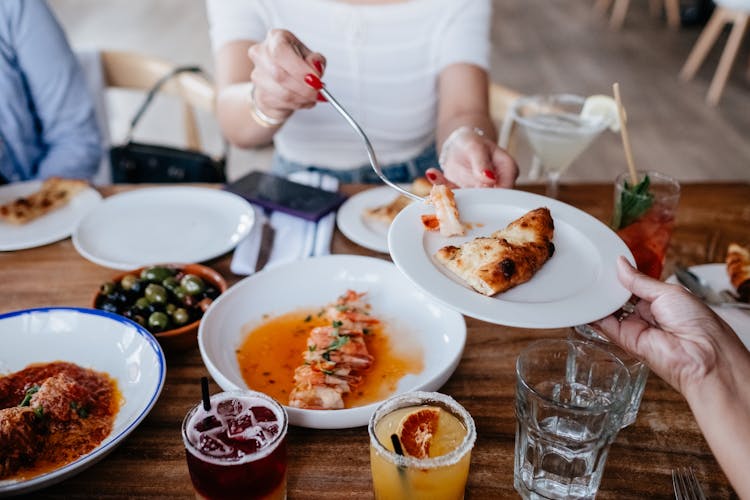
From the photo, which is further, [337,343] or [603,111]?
[603,111]

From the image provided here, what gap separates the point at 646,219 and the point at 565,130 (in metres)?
0.47

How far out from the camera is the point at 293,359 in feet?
4.00

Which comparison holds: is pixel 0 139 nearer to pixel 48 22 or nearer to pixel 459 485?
pixel 48 22

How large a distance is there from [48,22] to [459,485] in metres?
2.13

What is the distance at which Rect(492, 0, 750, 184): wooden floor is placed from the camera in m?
4.61

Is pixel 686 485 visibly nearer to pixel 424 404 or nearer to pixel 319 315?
pixel 424 404

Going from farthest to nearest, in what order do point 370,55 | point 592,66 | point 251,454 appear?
point 592,66
point 370,55
point 251,454

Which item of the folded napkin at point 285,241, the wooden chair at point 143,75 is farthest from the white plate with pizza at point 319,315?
the wooden chair at point 143,75

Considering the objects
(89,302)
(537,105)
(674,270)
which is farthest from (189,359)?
(537,105)

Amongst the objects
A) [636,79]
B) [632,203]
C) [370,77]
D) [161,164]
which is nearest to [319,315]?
[632,203]

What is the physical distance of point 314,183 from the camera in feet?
6.22

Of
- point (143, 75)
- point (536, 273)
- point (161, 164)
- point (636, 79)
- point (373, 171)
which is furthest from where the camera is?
point (636, 79)

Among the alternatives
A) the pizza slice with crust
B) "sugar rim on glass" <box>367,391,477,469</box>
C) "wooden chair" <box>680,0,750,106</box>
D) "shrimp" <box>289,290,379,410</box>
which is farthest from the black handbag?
"wooden chair" <box>680,0,750,106</box>

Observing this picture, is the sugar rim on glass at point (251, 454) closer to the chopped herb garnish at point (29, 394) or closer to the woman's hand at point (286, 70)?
the chopped herb garnish at point (29, 394)
